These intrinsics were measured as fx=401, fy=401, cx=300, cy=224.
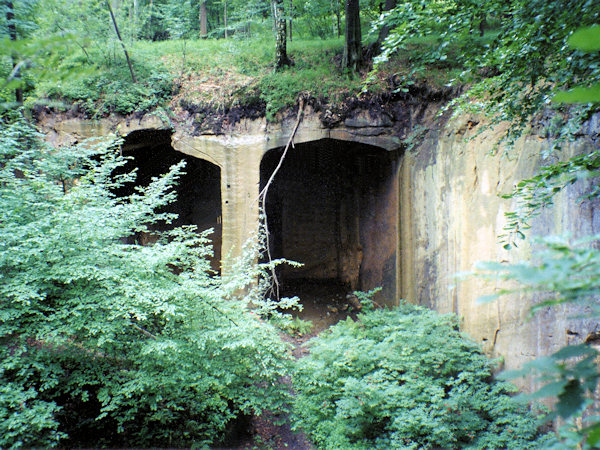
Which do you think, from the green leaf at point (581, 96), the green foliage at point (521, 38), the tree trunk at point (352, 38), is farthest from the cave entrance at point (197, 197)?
the green leaf at point (581, 96)

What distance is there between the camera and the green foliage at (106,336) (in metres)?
4.13

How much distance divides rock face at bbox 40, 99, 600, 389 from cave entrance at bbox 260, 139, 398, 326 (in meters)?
0.03

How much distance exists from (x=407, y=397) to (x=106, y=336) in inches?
133

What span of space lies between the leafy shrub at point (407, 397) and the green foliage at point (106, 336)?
569 mm

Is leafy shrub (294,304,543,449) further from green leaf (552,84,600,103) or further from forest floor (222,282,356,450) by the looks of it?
green leaf (552,84,600,103)

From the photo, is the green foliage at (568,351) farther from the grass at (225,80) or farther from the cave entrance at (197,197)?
the cave entrance at (197,197)

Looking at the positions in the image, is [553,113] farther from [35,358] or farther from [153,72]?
[153,72]

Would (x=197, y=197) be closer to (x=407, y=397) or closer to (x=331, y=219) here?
(x=331, y=219)

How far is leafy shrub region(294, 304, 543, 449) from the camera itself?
426 centimetres

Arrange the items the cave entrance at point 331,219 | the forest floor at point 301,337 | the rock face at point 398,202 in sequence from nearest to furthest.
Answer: the rock face at point 398,202
the forest floor at point 301,337
the cave entrance at point 331,219

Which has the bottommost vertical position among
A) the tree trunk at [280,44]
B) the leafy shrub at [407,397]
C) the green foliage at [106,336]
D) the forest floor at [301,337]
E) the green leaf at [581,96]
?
the forest floor at [301,337]

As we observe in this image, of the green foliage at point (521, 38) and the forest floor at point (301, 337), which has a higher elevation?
the green foliage at point (521, 38)

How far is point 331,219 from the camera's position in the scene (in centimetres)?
1209

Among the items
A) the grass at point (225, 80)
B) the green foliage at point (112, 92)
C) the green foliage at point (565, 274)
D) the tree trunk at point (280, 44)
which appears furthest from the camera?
the tree trunk at point (280, 44)
